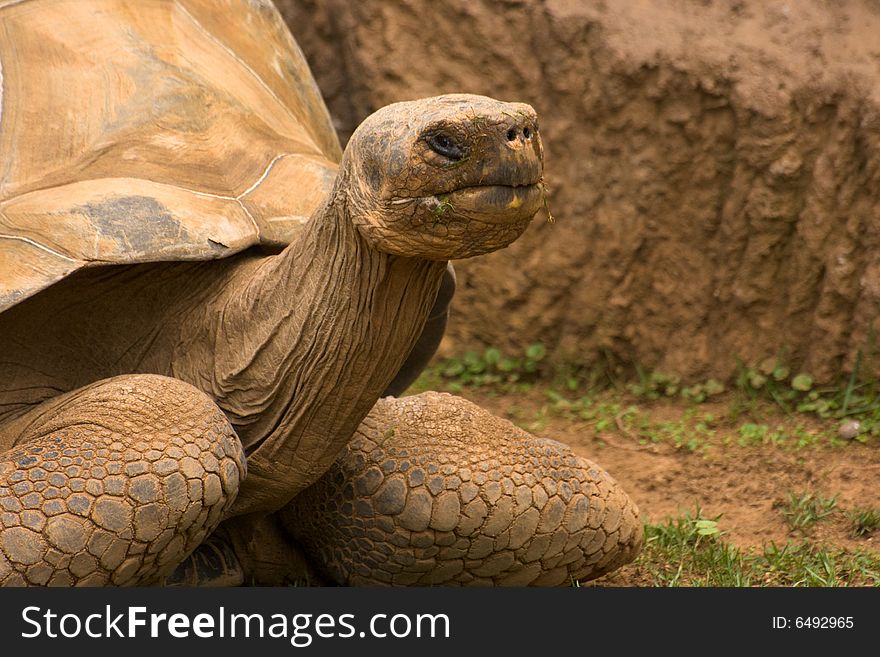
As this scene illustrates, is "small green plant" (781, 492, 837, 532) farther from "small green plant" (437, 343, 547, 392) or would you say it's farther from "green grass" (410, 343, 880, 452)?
"small green plant" (437, 343, 547, 392)

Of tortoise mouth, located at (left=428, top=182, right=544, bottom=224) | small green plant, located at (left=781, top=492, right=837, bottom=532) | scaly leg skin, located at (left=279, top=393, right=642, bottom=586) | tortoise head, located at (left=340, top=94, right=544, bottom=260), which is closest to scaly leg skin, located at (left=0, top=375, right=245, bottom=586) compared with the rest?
scaly leg skin, located at (left=279, top=393, right=642, bottom=586)

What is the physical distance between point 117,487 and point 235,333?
481 millimetres

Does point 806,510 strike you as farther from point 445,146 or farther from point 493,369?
point 445,146

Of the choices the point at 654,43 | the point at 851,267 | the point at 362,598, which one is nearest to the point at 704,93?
the point at 654,43

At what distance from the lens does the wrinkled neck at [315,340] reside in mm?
2682

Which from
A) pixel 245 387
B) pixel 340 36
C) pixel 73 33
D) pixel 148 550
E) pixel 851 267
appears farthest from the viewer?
pixel 340 36

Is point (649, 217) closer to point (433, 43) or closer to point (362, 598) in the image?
point (433, 43)

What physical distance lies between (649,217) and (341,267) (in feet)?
7.94

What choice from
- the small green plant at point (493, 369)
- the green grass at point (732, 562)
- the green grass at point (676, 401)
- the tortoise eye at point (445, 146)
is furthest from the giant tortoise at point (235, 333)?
the small green plant at point (493, 369)

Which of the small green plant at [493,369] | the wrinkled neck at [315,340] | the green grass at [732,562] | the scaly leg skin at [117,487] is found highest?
the wrinkled neck at [315,340]

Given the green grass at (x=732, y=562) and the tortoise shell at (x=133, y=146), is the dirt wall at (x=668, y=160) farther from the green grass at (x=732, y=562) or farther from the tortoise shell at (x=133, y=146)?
the tortoise shell at (x=133, y=146)

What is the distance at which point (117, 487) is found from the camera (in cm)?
262

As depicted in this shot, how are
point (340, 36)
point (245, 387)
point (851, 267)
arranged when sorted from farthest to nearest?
point (340, 36), point (851, 267), point (245, 387)

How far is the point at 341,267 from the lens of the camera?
106 inches
